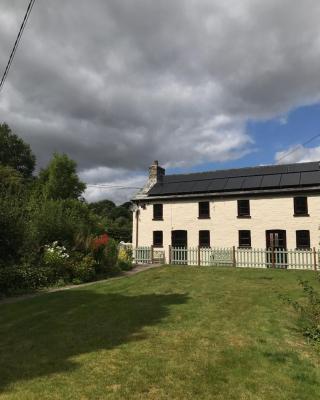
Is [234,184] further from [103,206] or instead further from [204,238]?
[103,206]

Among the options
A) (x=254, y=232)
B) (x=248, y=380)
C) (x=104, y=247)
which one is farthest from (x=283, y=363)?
(x=254, y=232)

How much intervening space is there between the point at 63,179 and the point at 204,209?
22306 millimetres

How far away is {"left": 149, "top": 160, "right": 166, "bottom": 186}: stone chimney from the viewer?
32.5 metres

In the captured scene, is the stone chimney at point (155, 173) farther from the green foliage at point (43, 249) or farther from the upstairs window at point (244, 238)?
the green foliage at point (43, 249)

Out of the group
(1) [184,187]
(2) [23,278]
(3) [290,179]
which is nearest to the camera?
(2) [23,278]

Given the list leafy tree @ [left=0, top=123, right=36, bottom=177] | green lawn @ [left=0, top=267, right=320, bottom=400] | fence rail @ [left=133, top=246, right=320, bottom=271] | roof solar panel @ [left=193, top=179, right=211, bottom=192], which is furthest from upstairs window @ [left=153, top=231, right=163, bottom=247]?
leafy tree @ [left=0, top=123, right=36, bottom=177]

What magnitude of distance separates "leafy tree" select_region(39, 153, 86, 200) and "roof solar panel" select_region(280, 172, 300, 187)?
26.4m

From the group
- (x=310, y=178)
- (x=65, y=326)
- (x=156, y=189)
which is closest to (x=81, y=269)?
(x=65, y=326)

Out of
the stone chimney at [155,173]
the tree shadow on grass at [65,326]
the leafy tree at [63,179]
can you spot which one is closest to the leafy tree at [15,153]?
the leafy tree at [63,179]

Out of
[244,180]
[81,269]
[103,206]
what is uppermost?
[103,206]

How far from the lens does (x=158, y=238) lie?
29359 millimetres

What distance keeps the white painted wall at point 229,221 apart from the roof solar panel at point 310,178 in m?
0.99

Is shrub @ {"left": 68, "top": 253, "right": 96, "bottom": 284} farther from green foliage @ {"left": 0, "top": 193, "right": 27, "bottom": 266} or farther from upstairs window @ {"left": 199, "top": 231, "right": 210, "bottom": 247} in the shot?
upstairs window @ {"left": 199, "top": 231, "right": 210, "bottom": 247}

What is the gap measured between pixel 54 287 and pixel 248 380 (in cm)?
1060
